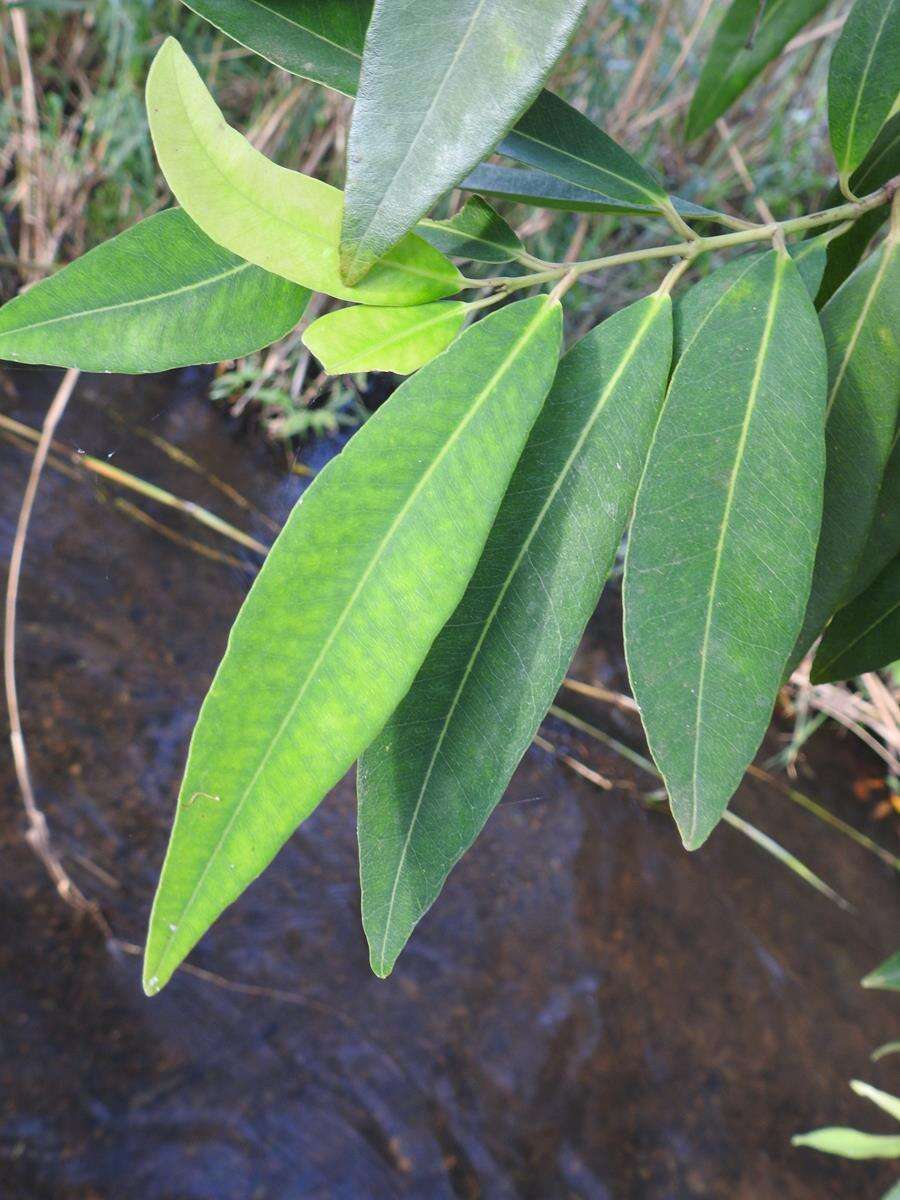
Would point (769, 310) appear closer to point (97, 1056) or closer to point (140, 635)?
point (97, 1056)

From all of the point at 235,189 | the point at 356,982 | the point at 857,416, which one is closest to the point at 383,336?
the point at 235,189

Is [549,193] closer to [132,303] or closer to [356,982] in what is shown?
[132,303]

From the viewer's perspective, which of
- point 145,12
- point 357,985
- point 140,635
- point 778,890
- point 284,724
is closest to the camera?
point 284,724

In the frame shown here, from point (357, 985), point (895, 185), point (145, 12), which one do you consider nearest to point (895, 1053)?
point (357, 985)

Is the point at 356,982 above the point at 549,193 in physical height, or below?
below

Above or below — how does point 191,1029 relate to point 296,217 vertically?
below

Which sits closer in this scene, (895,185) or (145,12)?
(895,185)

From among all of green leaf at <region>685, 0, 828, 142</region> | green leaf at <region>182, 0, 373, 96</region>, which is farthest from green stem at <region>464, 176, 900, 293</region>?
green leaf at <region>685, 0, 828, 142</region>

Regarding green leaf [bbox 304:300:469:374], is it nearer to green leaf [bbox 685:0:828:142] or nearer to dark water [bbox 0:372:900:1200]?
green leaf [bbox 685:0:828:142]
